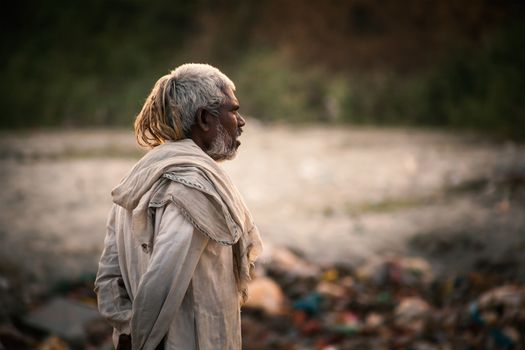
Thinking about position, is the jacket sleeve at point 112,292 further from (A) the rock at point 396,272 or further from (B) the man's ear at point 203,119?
(A) the rock at point 396,272

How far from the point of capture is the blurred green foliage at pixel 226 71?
11.2m

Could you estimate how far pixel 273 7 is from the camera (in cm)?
1463

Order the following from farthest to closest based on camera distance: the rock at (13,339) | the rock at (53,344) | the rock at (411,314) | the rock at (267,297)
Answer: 1. the rock at (267,297)
2. the rock at (411,314)
3. the rock at (53,344)
4. the rock at (13,339)

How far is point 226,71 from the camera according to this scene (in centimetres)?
1432

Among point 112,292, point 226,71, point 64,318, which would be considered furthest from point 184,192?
point 226,71

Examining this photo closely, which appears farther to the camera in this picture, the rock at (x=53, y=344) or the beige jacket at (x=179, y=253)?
the rock at (x=53, y=344)

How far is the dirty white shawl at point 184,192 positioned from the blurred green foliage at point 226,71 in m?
9.19

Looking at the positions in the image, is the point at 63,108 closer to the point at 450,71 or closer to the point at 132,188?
the point at 450,71

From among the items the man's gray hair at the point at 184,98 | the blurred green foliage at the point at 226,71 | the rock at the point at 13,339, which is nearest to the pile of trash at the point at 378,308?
the rock at the point at 13,339

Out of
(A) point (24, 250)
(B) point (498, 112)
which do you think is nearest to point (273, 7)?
(B) point (498, 112)

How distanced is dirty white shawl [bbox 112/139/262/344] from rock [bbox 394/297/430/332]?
2669mm

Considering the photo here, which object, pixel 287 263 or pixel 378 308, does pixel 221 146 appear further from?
pixel 287 263

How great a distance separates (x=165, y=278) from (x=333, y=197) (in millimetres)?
5844

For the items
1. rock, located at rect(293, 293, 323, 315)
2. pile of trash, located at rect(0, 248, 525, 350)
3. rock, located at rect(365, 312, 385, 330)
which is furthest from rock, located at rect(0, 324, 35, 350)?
rock, located at rect(365, 312, 385, 330)
